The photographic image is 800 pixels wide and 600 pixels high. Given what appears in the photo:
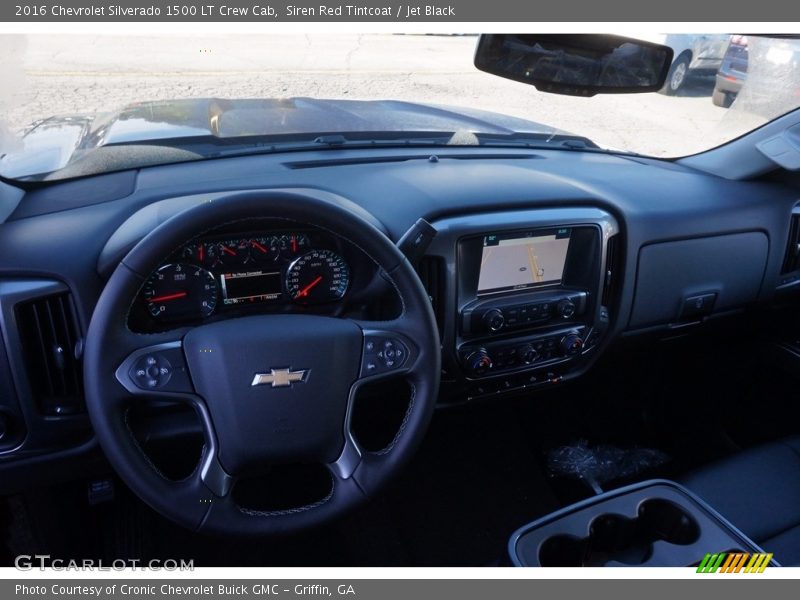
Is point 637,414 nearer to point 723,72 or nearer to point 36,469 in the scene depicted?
point 723,72

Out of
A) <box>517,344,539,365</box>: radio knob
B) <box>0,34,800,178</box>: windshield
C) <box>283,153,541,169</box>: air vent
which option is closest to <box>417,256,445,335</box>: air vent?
<box>517,344,539,365</box>: radio knob

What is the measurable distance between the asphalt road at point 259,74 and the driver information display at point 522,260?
595mm

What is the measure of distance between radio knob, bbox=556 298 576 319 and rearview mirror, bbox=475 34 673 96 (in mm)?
693

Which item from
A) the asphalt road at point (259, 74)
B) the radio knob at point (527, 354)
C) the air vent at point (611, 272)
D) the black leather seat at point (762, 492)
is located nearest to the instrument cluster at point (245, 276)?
the asphalt road at point (259, 74)

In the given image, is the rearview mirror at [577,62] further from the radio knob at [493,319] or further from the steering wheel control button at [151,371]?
the steering wheel control button at [151,371]

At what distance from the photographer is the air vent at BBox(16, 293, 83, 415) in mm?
1838

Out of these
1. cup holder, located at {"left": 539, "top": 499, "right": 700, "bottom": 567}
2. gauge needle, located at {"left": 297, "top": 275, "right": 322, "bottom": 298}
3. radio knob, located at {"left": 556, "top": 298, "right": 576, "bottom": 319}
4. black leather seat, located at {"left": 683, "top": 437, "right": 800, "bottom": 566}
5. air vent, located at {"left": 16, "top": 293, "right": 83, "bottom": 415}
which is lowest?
black leather seat, located at {"left": 683, "top": 437, "right": 800, "bottom": 566}

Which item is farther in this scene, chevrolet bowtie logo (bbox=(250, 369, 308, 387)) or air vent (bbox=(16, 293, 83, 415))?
air vent (bbox=(16, 293, 83, 415))

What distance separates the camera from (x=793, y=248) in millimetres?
3020

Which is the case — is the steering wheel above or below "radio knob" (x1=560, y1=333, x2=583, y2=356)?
above

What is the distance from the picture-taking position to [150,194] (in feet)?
6.77

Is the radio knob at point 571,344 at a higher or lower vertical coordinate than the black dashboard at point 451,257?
lower

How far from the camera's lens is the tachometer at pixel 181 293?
184cm

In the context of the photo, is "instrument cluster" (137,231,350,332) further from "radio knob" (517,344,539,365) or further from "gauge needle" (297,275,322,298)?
"radio knob" (517,344,539,365)
